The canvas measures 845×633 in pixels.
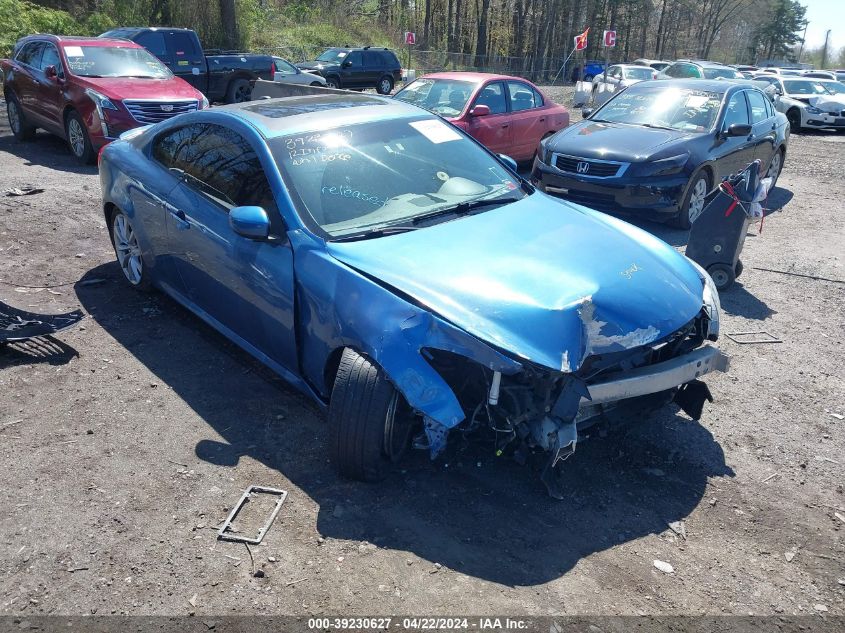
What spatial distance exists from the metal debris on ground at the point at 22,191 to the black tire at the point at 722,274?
25.7 feet

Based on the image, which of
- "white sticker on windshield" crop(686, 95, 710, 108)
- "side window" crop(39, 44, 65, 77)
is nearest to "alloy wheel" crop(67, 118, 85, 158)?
"side window" crop(39, 44, 65, 77)

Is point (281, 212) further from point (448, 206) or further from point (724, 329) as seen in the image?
point (724, 329)

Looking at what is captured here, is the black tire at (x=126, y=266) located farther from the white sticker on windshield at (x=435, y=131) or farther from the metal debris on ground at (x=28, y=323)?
the white sticker on windshield at (x=435, y=131)

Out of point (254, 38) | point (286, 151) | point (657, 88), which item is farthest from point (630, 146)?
point (254, 38)

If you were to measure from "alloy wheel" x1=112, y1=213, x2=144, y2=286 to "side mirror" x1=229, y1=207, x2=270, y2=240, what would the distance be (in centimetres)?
213

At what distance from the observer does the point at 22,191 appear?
28.3 ft

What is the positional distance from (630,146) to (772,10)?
8181 cm

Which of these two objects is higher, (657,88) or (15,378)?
(657,88)

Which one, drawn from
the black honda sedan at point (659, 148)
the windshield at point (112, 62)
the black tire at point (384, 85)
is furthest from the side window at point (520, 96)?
the black tire at point (384, 85)

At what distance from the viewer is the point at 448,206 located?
14.0ft

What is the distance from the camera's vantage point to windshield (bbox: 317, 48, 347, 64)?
25812mm

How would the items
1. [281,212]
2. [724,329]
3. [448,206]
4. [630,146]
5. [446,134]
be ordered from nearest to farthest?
[281,212] < [448,206] < [446,134] < [724,329] < [630,146]

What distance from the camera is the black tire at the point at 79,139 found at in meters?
10.4

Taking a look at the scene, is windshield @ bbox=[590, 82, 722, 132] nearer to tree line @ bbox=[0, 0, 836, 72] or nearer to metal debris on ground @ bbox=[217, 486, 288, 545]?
metal debris on ground @ bbox=[217, 486, 288, 545]
